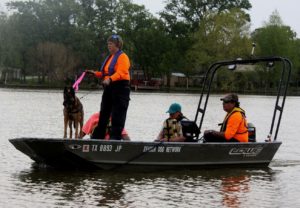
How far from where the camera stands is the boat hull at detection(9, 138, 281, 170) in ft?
42.9

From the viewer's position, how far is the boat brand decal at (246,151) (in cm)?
1487

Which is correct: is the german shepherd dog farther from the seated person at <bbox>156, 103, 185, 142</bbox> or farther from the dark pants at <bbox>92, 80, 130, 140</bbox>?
the dark pants at <bbox>92, 80, 130, 140</bbox>

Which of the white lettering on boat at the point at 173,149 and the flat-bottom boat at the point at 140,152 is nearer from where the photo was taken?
the flat-bottom boat at the point at 140,152

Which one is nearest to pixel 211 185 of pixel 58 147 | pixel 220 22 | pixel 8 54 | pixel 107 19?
pixel 58 147

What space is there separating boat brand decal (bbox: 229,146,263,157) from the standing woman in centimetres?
253

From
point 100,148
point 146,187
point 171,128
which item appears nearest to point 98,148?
point 100,148

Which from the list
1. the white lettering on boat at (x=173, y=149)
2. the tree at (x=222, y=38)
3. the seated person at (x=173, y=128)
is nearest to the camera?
the white lettering on boat at (x=173, y=149)

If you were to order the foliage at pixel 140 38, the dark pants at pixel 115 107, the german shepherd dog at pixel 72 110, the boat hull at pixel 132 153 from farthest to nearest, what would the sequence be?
the foliage at pixel 140 38
the german shepherd dog at pixel 72 110
the dark pants at pixel 115 107
the boat hull at pixel 132 153

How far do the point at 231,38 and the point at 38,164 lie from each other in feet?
273

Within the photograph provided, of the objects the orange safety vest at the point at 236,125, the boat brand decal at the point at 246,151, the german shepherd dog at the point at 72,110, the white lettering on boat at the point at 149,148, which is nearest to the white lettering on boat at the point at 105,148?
the white lettering on boat at the point at 149,148

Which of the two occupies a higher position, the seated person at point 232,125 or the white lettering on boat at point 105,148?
the seated person at point 232,125

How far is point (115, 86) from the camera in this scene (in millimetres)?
13570

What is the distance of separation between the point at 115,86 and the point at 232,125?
2663mm

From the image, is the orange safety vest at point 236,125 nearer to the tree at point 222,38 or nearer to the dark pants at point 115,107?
the dark pants at point 115,107
